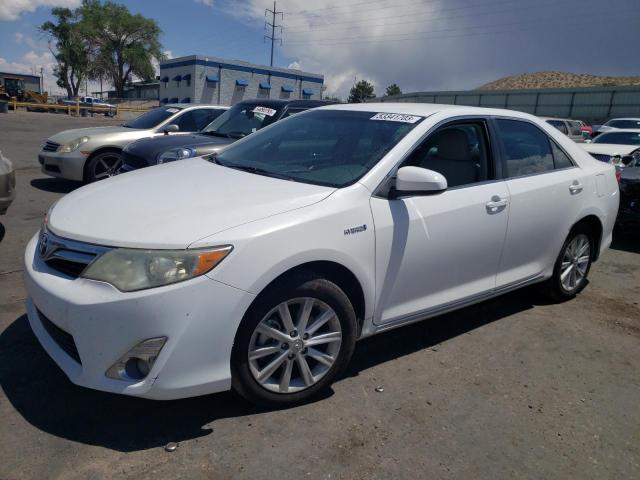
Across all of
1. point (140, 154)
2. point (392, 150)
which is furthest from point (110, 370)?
point (140, 154)

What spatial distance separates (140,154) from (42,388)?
15.0 feet

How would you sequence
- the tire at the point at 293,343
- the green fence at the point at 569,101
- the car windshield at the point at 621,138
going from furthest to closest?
the green fence at the point at 569,101 < the car windshield at the point at 621,138 < the tire at the point at 293,343

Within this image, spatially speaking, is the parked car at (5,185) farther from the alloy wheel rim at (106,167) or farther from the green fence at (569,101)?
the green fence at (569,101)

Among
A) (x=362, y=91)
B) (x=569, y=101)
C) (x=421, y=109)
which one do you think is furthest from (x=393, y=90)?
(x=421, y=109)

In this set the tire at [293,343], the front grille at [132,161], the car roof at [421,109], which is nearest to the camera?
the tire at [293,343]

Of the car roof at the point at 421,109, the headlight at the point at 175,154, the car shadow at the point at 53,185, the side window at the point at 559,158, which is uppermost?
the car roof at the point at 421,109

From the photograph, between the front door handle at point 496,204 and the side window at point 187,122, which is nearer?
the front door handle at point 496,204

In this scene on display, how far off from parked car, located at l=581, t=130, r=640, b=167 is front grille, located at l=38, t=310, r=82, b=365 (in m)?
9.33

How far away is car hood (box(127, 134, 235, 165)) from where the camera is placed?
679cm

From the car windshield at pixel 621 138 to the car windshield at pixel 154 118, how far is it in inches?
408

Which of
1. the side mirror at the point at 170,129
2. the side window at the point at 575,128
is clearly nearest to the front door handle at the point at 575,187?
the side mirror at the point at 170,129

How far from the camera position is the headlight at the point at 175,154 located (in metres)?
6.52

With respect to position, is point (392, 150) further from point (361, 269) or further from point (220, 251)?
point (220, 251)

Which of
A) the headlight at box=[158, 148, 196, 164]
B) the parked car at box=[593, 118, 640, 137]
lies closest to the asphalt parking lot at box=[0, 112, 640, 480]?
the headlight at box=[158, 148, 196, 164]
